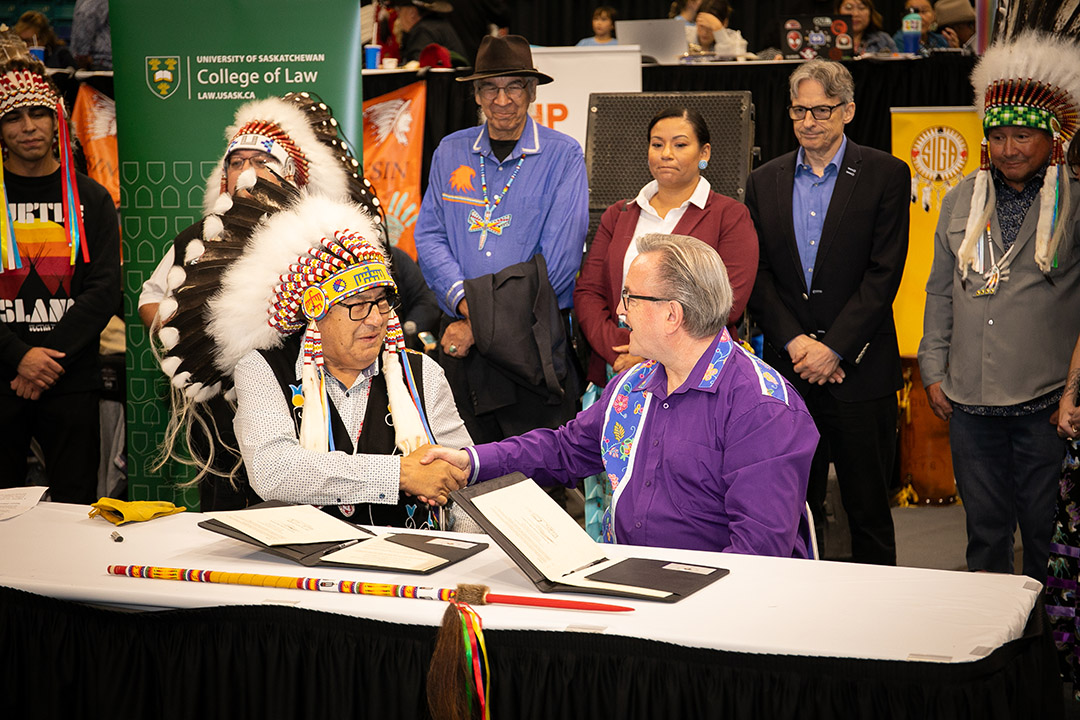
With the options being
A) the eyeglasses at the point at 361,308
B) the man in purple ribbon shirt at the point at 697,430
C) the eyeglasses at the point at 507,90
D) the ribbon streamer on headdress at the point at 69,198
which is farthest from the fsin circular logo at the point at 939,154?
the ribbon streamer on headdress at the point at 69,198

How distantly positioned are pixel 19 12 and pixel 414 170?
7.28m

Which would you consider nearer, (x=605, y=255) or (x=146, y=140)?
(x=605, y=255)

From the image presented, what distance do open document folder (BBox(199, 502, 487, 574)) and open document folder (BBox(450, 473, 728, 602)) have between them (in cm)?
18

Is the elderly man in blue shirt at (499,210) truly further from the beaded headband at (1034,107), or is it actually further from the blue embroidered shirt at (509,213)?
the beaded headband at (1034,107)

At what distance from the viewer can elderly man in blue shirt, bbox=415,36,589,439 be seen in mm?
3824

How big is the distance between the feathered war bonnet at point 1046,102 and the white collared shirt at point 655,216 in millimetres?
976

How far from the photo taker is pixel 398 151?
596cm

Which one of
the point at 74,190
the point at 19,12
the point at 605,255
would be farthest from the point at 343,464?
the point at 19,12

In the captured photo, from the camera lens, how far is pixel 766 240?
3.89 m

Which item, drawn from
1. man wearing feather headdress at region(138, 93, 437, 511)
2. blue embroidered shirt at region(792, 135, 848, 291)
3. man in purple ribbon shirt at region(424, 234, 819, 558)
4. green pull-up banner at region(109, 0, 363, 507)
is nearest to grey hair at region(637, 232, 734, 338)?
man in purple ribbon shirt at region(424, 234, 819, 558)

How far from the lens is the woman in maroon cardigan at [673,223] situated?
12.1ft

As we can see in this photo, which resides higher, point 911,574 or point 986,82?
point 986,82

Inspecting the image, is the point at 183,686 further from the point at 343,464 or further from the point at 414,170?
the point at 414,170

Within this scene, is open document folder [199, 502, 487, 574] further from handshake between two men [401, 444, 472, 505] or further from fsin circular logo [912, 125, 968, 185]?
fsin circular logo [912, 125, 968, 185]
